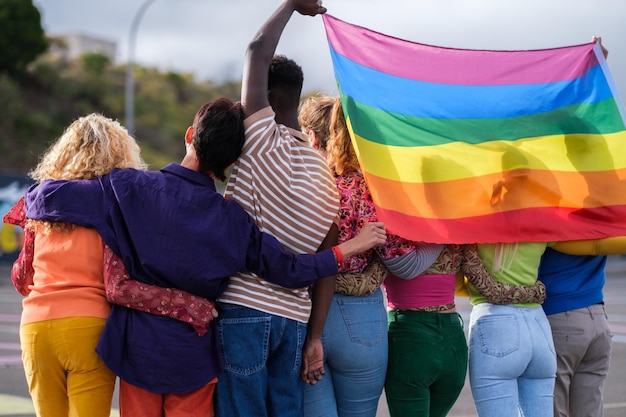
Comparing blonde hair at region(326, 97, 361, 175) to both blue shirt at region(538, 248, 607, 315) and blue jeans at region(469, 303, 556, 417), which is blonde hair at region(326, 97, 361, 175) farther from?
blue shirt at region(538, 248, 607, 315)

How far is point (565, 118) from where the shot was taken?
164 inches

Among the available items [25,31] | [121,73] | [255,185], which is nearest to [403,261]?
[255,185]

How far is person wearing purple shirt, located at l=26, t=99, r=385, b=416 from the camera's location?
3.40 meters

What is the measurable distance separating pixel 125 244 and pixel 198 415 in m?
0.77

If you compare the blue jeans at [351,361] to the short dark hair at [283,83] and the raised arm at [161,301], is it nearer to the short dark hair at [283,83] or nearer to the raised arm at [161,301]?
the raised arm at [161,301]

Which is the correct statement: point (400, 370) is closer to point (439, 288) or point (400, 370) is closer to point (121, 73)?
point (439, 288)

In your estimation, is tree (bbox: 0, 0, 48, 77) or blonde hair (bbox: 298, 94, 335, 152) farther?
tree (bbox: 0, 0, 48, 77)

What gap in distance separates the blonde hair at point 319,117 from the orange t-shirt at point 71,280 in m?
1.20

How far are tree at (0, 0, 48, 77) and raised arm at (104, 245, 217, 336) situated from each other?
30.4 metres

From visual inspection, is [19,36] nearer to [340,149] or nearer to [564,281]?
[340,149]

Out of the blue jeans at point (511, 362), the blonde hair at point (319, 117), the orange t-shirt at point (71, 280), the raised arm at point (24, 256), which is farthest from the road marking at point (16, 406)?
the blue jeans at point (511, 362)

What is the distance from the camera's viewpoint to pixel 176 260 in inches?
134

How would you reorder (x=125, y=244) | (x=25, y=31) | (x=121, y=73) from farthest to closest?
(x=121, y=73)
(x=25, y=31)
(x=125, y=244)

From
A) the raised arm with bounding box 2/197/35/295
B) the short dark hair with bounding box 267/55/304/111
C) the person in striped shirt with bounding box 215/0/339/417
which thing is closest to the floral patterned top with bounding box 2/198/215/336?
the person in striped shirt with bounding box 215/0/339/417
